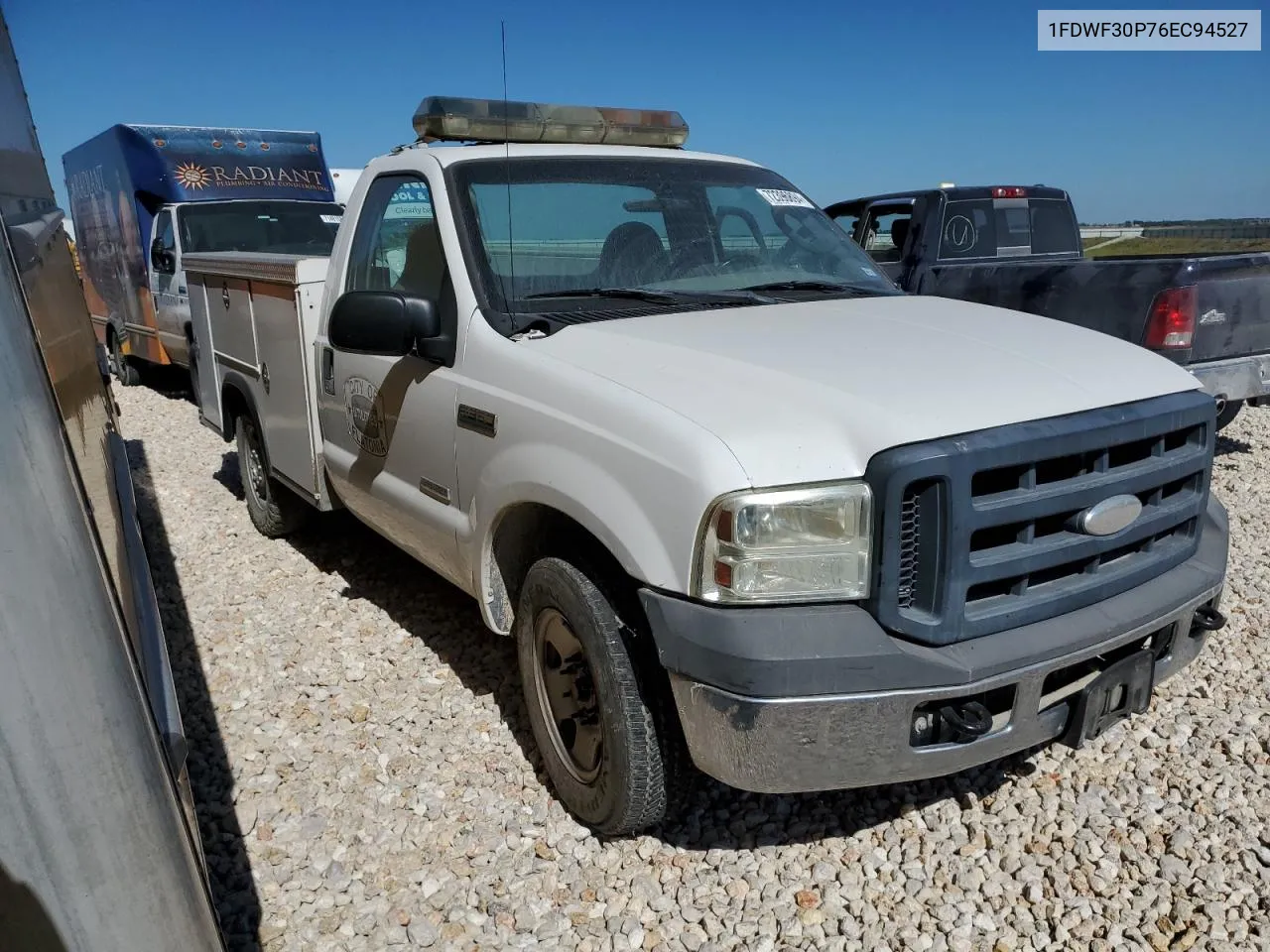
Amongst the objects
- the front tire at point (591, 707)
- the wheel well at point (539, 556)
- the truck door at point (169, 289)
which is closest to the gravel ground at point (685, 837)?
the front tire at point (591, 707)

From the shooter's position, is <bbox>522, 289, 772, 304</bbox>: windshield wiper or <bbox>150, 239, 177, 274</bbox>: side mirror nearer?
<bbox>522, 289, 772, 304</bbox>: windshield wiper

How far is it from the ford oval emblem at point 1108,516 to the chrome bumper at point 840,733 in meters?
0.29

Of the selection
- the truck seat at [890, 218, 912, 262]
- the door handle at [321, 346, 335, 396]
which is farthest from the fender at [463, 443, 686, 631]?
the truck seat at [890, 218, 912, 262]

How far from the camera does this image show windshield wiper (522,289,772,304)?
10.7ft

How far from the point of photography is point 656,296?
10.9ft

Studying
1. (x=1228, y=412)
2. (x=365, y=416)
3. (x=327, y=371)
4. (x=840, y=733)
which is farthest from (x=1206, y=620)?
(x=1228, y=412)

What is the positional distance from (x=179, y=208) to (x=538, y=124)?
759 cm

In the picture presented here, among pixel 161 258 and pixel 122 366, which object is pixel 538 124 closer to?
pixel 161 258

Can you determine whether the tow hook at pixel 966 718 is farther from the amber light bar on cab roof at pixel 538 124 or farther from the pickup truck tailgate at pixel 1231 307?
the pickup truck tailgate at pixel 1231 307

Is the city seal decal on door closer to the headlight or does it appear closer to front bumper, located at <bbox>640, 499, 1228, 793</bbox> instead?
front bumper, located at <bbox>640, 499, 1228, 793</bbox>

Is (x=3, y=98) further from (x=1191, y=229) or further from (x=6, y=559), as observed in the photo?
(x=1191, y=229)

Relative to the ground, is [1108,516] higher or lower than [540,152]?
lower

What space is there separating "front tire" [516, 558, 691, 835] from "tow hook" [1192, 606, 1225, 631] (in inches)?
62.6

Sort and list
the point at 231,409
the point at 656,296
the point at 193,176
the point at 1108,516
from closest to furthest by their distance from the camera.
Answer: the point at 1108,516, the point at 656,296, the point at 231,409, the point at 193,176
